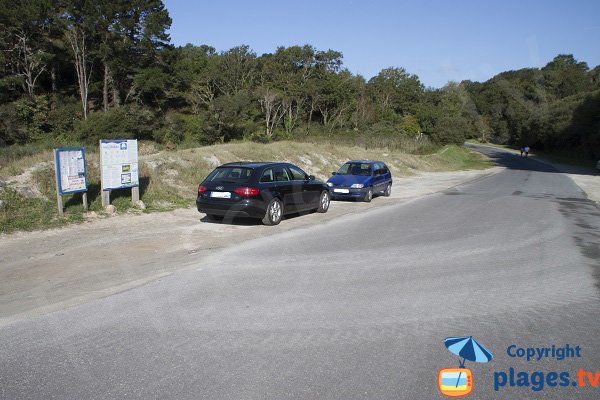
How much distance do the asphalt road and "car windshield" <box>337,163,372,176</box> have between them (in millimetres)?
9306

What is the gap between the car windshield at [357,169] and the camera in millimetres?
18547

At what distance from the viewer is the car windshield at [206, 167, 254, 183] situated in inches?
456

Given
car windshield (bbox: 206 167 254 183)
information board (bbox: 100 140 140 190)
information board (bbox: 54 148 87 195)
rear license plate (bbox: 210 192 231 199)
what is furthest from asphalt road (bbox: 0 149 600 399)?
information board (bbox: 100 140 140 190)

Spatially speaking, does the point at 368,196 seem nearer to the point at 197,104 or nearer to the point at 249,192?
the point at 249,192

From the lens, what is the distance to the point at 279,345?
4.69 m

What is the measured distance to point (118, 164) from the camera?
1251 cm

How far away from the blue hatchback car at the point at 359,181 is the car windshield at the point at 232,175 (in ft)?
20.3

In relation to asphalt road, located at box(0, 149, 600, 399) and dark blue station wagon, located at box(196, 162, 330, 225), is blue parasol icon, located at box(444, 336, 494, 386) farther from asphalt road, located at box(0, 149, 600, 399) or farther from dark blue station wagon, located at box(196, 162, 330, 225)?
dark blue station wagon, located at box(196, 162, 330, 225)

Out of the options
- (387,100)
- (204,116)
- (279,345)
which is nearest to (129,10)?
(204,116)

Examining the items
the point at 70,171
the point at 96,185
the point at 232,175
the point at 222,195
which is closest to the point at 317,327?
the point at 222,195

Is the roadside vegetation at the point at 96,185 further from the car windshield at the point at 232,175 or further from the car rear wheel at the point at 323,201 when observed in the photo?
the car rear wheel at the point at 323,201

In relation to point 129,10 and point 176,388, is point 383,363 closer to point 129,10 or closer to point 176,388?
point 176,388

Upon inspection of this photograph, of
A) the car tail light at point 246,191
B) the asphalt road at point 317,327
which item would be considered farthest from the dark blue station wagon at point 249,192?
the asphalt road at point 317,327

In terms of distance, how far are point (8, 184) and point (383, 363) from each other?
35.4 ft
